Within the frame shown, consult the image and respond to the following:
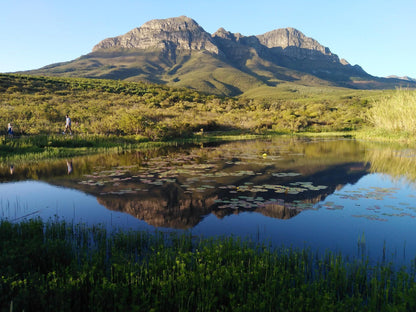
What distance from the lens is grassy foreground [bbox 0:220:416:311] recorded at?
3.87m

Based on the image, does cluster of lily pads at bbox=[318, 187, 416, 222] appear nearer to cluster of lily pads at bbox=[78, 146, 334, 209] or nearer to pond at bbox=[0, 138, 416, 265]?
pond at bbox=[0, 138, 416, 265]

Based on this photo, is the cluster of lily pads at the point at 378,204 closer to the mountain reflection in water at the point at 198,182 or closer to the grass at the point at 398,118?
the mountain reflection in water at the point at 198,182

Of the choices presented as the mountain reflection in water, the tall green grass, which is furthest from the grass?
the mountain reflection in water

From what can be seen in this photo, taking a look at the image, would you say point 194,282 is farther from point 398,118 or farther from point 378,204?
point 398,118

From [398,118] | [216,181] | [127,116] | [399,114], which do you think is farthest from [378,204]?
[398,118]

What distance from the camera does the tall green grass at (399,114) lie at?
1102 inches

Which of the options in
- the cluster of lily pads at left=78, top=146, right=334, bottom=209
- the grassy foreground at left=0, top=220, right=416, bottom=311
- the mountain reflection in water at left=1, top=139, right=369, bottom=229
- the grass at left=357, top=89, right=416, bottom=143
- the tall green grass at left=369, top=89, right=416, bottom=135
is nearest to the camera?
the grassy foreground at left=0, top=220, right=416, bottom=311

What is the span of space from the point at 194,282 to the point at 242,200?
5396 millimetres

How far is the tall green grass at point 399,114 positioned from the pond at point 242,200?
14.2m

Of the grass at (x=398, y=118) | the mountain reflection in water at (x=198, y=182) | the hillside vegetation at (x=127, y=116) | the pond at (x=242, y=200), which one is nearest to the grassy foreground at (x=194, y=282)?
the pond at (x=242, y=200)

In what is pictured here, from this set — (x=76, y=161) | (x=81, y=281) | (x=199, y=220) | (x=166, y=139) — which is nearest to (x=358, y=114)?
(x=166, y=139)

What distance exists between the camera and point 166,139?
30875 mm

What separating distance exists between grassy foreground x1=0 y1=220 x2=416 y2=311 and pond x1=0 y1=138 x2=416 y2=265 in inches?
47.3

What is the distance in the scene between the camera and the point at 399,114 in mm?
29531
